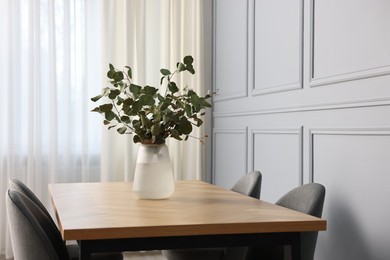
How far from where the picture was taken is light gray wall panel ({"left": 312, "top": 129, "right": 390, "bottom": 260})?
2.30 m

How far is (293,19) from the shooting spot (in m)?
3.23

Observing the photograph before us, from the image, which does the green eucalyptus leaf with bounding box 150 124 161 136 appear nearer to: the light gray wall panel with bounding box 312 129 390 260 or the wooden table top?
the wooden table top

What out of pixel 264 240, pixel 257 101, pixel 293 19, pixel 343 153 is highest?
pixel 293 19

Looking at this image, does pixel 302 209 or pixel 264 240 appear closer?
pixel 264 240

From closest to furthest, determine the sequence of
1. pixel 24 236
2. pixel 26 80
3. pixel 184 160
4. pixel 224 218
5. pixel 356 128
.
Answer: pixel 24 236 < pixel 224 218 < pixel 356 128 < pixel 26 80 < pixel 184 160

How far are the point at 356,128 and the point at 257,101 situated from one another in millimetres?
1399

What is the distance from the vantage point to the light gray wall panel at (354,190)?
90.5 inches

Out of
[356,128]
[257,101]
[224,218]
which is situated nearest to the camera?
[224,218]

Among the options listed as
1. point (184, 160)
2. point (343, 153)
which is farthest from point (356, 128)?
point (184, 160)

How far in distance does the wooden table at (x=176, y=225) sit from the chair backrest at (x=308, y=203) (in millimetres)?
166

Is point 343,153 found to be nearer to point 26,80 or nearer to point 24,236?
point 24,236

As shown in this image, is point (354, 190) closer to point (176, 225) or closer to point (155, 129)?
point (155, 129)

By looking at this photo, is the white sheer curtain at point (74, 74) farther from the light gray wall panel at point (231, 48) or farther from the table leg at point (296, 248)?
the table leg at point (296, 248)

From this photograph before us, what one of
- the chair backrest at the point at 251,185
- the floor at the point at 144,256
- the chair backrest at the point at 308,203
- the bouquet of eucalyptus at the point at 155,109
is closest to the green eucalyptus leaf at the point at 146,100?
the bouquet of eucalyptus at the point at 155,109
